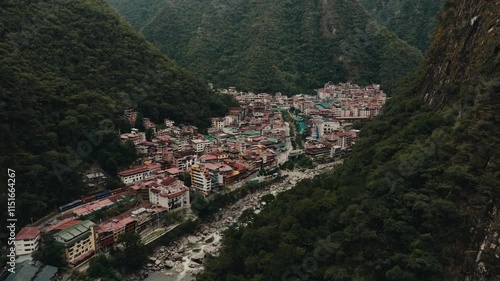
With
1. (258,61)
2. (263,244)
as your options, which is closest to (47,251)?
(263,244)

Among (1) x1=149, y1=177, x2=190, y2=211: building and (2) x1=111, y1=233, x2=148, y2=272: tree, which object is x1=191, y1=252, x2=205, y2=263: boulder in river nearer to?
(2) x1=111, y1=233, x2=148, y2=272: tree

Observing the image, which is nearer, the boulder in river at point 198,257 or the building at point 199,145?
the boulder in river at point 198,257

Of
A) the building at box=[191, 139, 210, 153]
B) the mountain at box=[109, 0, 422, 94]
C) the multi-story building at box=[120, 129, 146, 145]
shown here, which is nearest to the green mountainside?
the mountain at box=[109, 0, 422, 94]

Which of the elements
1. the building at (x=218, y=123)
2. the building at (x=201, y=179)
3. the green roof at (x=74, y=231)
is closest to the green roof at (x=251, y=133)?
the building at (x=218, y=123)

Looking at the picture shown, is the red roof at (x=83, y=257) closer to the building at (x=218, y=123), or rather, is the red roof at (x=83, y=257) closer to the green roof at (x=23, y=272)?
the green roof at (x=23, y=272)

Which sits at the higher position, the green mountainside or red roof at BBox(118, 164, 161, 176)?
the green mountainside

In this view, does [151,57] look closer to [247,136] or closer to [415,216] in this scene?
[247,136]
